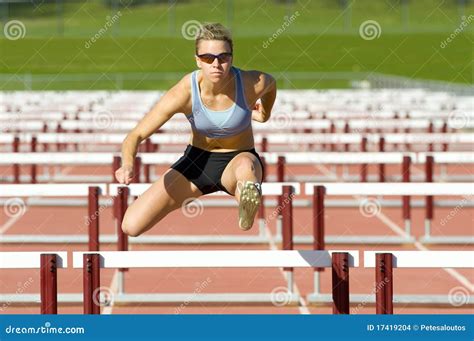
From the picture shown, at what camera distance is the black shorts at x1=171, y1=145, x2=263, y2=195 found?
8.46m

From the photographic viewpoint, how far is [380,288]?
22.2 ft

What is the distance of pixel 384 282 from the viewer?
22.3 feet

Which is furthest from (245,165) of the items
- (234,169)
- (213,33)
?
(213,33)

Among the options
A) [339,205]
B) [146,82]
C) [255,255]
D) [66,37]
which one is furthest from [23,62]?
[255,255]

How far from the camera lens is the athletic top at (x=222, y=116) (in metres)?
8.18

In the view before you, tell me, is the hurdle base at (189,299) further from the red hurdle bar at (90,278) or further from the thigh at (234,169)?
the red hurdle bar at (90,278)

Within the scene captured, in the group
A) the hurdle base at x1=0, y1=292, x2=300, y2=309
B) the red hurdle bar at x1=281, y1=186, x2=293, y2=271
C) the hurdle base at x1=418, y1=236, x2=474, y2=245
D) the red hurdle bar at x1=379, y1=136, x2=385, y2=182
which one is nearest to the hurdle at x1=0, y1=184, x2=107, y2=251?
the hurdle base at x1=0, y1=292, x2=300, y2=309

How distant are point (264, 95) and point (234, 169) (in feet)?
1.74

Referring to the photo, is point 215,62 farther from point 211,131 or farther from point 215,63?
point 211,131

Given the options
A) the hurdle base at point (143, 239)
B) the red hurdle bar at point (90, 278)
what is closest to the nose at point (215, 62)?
the red hurdle bar at point (90, 278)

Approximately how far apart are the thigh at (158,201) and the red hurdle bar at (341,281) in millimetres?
1640

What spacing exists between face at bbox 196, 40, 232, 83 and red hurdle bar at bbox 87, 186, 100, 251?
2.10 meters

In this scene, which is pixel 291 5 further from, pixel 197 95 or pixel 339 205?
pixel 197 95
